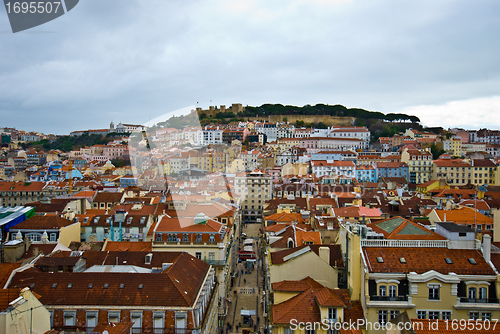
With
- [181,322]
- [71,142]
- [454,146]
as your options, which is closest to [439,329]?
[181,322]

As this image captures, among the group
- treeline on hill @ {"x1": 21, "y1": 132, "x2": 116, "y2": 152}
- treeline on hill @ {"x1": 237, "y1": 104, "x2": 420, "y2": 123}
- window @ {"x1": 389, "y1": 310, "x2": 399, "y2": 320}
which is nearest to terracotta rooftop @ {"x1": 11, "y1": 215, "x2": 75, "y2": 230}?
window @ {"x1": 389, "y1": 310, "x2": 399, "y2": 320}

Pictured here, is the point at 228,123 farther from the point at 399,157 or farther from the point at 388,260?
the point at 388,260

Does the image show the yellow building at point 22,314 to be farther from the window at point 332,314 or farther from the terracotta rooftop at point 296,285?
the window at point 332,314

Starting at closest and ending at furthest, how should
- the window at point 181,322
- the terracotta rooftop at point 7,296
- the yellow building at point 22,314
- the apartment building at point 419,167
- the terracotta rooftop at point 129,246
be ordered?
1. the yellow building at point 22,314
2. the terracotta rooftop at point 7,296
3. the window at point 181,322
4. the terracotta rooftop at point 129,246
5. the apartment building at point 419,167

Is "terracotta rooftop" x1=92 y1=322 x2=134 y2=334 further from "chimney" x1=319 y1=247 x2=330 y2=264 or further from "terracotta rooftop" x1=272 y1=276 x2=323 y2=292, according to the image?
"chimney" x1=319 y1=247 x2=330 y2=264

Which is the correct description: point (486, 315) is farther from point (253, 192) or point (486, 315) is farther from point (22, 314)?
point (253, 192)

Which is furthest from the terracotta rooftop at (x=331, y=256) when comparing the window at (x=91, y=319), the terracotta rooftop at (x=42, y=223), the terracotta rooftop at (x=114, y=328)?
the terracotta rooftop at (x=42, y=223)

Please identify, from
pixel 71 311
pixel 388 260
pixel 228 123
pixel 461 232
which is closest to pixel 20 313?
pixel 71 311

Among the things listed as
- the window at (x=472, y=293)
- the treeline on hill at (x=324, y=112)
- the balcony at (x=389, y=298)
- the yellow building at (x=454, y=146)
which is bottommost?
the balcony at (x=389, y=298)
